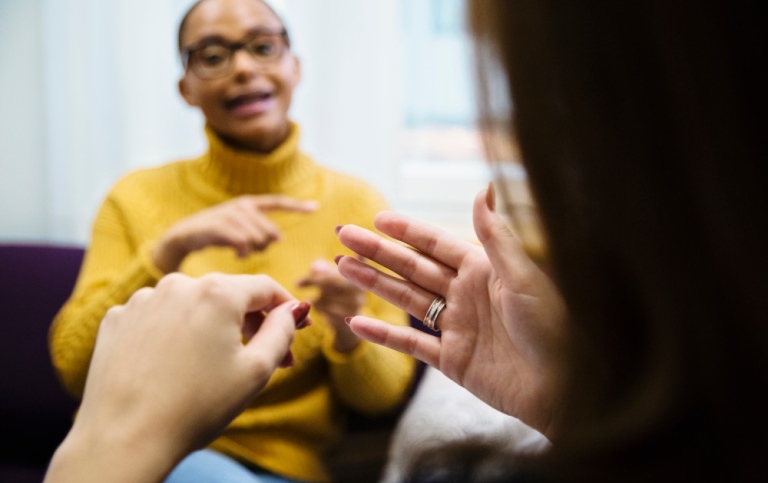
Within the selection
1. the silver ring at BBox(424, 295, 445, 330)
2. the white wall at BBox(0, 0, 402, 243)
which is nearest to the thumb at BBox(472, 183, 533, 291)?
the silver ring at BBox(424, 295, 445, 330)

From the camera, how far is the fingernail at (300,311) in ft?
2.13

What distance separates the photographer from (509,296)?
0.62 metres

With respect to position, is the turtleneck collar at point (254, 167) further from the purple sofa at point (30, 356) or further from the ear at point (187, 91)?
the purple sofa at point (30, 356)

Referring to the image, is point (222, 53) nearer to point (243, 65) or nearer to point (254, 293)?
point (243, 65)

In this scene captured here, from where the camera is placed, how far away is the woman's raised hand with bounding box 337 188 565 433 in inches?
26.4

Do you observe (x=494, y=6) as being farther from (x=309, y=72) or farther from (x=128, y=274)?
(x=309, y=72)

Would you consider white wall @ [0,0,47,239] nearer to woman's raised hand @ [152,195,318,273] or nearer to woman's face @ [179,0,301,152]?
woman's face @ [179,0,301,152]

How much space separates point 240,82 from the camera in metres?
1.22

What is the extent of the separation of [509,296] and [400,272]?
0.49 ft

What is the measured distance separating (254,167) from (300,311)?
0.67 m

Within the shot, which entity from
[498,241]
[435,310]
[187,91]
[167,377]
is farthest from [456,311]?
[187,91]

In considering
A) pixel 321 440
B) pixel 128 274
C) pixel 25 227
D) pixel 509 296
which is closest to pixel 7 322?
pixel 25 227

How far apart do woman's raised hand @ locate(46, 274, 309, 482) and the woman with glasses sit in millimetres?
403

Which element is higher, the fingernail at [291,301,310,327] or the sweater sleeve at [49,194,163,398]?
the fingernail at [291,301,310,327]
